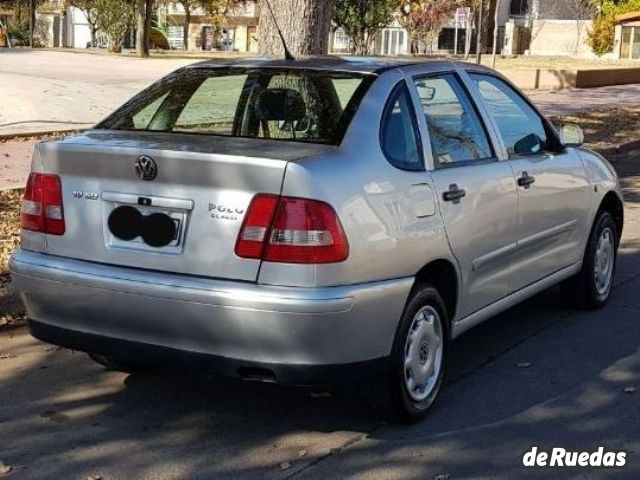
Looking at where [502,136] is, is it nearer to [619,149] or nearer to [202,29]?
[619,149]

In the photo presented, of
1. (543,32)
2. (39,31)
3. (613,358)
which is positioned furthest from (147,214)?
(543,32)

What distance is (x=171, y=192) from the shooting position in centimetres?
444

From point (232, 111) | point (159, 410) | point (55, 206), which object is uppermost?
point (232, 111)

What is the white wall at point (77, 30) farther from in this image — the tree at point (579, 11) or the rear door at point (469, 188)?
the rear door at point (469, 188)

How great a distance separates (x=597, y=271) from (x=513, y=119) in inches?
57.3

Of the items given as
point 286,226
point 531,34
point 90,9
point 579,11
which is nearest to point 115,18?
point 90,9

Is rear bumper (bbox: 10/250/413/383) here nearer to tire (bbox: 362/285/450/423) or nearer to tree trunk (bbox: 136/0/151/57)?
tire (bbox: 362/285/450/423)

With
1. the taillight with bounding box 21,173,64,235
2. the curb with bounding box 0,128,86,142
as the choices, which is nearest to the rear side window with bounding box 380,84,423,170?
the taillight with bounding box 21,173,64,235

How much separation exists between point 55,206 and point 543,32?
77.2m

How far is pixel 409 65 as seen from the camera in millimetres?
5297

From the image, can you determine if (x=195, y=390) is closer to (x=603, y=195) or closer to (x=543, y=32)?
(x=603, y=195)

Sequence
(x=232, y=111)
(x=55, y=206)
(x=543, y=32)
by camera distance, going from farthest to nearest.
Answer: (x=543, y=32) → (x=232, y=111) → (x=55, y=206)

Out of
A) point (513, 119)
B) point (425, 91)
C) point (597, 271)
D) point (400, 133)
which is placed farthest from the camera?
point (597, 271)

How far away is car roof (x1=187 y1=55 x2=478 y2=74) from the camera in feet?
17.2
